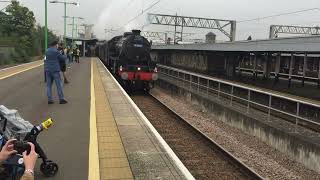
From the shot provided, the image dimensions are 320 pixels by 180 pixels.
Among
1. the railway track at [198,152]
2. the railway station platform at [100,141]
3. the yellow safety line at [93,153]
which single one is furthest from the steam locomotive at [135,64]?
the yellow safety line at [93,153]

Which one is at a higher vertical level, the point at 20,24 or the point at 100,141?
the point at 20,24

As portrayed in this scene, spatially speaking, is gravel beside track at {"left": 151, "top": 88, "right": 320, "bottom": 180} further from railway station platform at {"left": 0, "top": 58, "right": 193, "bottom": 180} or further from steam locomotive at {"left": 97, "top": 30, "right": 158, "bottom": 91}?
steam locomotive at {"left": 97, "top": 30, "right": 158, "bottom": 91}

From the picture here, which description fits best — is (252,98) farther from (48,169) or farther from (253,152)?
(48,169)

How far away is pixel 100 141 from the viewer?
28.0 feet

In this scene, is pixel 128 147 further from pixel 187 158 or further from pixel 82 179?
pixel 187 158

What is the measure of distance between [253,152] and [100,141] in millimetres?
5755

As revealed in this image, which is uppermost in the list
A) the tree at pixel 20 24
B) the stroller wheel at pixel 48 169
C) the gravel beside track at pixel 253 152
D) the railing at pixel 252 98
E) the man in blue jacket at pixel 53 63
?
the tree at pixel 20 24

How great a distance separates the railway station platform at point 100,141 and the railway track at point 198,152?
5.16 ft

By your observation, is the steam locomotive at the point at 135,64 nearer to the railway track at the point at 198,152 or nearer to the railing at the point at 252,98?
the railing at the point at 252,98

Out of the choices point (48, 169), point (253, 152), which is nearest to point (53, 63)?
point (253, 152)

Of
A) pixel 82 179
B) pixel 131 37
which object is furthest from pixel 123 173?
pixel 131 37

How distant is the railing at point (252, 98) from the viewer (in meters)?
13.9

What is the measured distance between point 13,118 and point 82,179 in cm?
122

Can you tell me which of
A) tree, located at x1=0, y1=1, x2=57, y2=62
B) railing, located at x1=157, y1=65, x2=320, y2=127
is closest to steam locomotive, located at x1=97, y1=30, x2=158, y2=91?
railing, located at x1=157, y1=65, x2=320, y2=127
